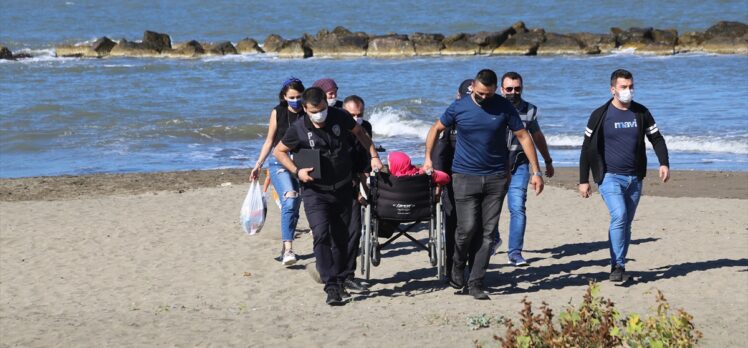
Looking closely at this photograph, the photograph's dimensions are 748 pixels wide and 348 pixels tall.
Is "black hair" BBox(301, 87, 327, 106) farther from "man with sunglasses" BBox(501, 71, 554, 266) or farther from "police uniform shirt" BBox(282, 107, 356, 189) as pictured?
"man with sunglasses" BBox(501, 71, 554, 266)

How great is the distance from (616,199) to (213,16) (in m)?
72.5

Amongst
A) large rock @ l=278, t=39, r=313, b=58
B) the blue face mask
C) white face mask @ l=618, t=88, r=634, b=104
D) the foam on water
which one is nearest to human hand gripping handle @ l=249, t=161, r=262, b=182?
the blue face mask

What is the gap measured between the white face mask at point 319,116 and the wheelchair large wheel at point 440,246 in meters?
1.15

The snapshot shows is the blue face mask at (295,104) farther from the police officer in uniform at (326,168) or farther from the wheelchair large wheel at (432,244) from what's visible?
the wheelchair large wheel at (432,244)

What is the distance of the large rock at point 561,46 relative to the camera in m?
48.5

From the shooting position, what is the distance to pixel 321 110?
8.04m

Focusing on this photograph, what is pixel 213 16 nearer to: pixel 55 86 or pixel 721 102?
pixel 55 86

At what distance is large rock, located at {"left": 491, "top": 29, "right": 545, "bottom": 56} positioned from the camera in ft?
160

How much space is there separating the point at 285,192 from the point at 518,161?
1915 millimetres

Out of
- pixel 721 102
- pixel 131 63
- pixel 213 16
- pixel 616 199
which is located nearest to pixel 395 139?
pixel 721 102

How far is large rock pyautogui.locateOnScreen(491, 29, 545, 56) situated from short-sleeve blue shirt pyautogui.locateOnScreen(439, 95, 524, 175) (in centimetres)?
4101

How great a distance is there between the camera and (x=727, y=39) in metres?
46.2

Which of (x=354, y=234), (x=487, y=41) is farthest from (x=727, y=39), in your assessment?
(x=354, y=234)

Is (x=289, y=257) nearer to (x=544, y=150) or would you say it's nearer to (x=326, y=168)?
(x=326, y=168)
